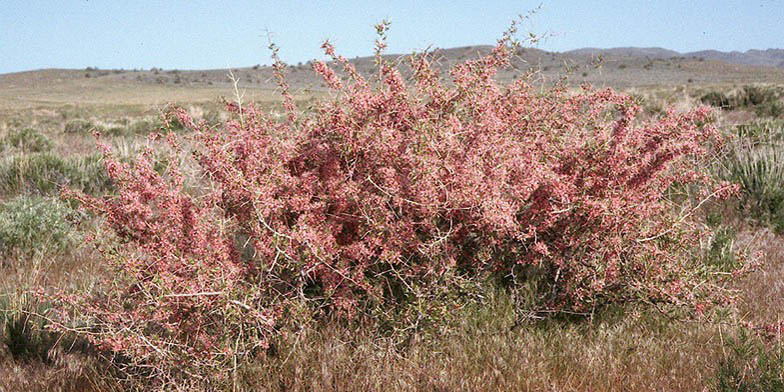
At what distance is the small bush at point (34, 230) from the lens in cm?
631

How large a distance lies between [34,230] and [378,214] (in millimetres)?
4654

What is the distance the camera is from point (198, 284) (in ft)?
10.6

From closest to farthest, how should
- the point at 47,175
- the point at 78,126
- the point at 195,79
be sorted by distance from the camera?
1. the point at 47,175
2. the point at 78,126
3. the point at 195,79

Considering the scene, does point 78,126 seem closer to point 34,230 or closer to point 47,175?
point 47,175

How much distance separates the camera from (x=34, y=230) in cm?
646

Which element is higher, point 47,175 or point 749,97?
point 749,97

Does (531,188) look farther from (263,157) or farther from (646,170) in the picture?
(263,157)

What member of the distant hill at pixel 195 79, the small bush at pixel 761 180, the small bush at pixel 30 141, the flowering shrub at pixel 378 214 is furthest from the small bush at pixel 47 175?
the distant hill at pixel 195 79

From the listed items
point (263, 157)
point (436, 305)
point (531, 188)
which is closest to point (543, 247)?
point (531, 188)

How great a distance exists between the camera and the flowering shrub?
3.32 m

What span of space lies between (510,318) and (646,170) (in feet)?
4.12

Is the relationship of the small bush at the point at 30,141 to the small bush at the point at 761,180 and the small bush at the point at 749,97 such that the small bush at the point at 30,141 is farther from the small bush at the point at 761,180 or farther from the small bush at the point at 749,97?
the small bush at the point at 749,97

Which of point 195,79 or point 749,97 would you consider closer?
point 749,97

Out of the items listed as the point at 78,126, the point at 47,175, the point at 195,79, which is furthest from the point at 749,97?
the point at 195,79
